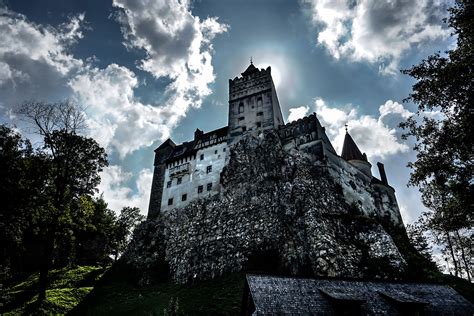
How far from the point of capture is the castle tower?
49.9m

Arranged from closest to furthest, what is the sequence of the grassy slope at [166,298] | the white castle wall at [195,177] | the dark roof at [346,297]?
1. the dark roof at [346,297]
2. the grassy slope at [166,298]
3. the white castle wall at [195,177]

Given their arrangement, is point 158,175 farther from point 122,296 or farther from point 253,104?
point 122,296

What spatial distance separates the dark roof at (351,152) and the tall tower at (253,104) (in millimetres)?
11236

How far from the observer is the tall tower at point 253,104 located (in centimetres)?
5028

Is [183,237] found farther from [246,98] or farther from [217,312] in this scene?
[246,98]

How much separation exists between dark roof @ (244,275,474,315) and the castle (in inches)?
828

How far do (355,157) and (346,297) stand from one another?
119 feet

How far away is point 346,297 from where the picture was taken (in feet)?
58.1

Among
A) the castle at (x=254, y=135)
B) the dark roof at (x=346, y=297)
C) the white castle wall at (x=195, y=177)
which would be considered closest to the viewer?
the dark roof at (x=346, y=297)

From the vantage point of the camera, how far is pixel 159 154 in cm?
5641

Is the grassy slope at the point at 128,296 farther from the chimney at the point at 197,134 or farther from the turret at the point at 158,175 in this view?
the chimney at the point at 197,134

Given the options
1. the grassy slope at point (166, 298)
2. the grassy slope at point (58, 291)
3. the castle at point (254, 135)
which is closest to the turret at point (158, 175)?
the castle at point (254, 135)

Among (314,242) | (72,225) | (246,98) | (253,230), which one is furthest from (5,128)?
(246,98)

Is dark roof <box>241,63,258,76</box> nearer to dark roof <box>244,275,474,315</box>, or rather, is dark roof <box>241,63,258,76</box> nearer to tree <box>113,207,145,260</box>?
tree <box>113,207,145,260</box>
